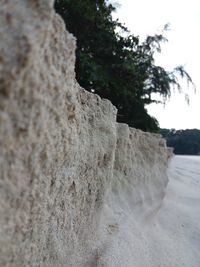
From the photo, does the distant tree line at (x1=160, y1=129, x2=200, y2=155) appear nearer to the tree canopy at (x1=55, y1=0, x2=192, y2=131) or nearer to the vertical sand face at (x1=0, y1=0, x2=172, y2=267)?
the tree canopy at (x1=55, y1=0, x2=192, y2=131)

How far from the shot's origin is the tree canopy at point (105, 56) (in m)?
2.62

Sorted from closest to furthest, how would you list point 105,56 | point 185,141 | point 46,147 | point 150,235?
point 46,147 → point 150,235 → point 105,56 → point 185,141

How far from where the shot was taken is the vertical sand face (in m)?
0.50

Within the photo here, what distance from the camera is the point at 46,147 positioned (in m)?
0.71

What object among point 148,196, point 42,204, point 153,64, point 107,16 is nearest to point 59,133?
point 42,204

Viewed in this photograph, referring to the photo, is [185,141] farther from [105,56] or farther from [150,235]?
[150,235]

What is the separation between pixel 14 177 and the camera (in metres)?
0.54

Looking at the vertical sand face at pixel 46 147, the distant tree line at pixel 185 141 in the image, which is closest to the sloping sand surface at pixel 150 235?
the vertical sand face at pixel 46 147

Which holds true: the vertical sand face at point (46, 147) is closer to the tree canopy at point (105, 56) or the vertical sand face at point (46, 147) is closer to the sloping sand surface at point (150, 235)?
the sloping sand surface at point (150, 235)

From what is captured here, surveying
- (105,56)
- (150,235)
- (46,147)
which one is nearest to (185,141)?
(105,56)

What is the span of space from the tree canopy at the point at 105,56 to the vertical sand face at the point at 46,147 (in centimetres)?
124

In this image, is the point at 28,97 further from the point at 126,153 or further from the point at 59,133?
the point at 126,153

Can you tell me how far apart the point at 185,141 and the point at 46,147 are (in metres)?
9.47

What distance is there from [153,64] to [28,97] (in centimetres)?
339
